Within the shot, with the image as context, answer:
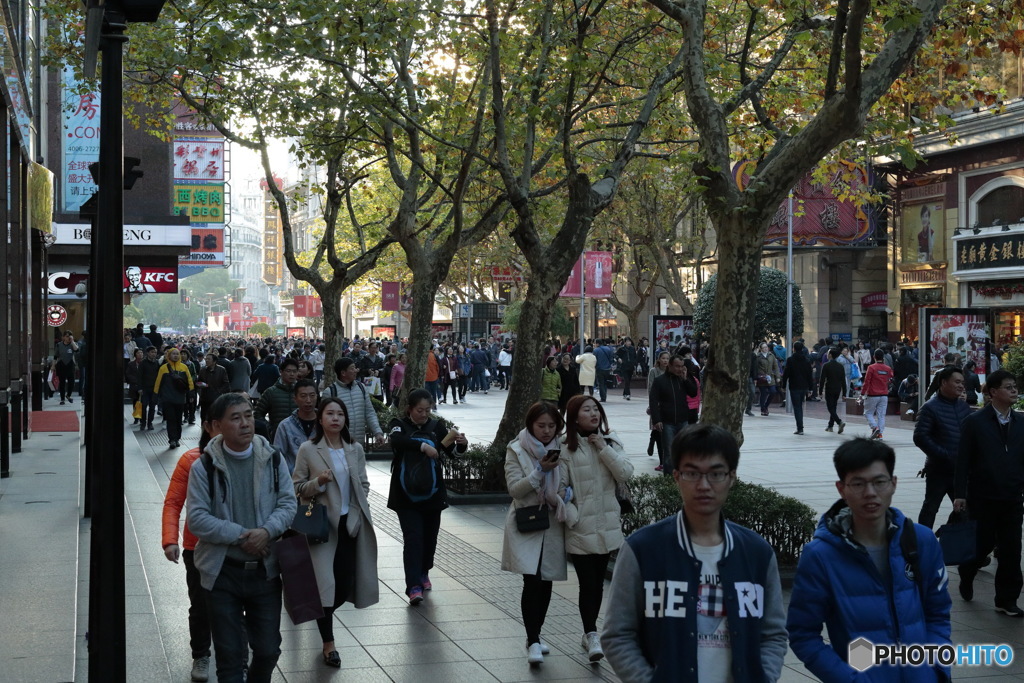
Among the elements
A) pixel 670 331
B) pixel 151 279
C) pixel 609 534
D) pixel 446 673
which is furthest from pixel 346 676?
pixel 151 279

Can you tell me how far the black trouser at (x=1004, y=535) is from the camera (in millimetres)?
8047

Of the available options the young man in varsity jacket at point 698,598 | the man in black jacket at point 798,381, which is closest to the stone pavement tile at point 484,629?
the young man in varsity jacket at point 698,598

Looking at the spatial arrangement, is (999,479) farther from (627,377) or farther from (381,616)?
(627,377)

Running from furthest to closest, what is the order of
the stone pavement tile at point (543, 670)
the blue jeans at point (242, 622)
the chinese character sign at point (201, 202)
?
the chinese character sign at point (201, 202) < the stone pavement tile at point (543, 670) < the blue jeans at point (242, 622)

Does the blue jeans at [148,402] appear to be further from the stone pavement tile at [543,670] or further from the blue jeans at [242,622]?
the blue jeans at [242,622]

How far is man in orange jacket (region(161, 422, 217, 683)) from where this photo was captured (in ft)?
19.1

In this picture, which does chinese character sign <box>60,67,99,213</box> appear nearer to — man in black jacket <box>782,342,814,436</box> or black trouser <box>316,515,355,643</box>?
man in black jacket <box>782,342,814,436</box>

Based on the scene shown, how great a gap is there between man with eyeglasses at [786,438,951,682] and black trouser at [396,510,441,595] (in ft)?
16.1

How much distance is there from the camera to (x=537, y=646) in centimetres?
687

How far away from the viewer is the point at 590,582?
6926mm

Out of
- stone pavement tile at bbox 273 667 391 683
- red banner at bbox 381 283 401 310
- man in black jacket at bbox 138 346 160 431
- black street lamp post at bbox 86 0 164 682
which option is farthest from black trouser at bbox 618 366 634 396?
black street lamp post at bbox 86 0 164 682

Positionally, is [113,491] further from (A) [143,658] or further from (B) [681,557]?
(B) [681,557]

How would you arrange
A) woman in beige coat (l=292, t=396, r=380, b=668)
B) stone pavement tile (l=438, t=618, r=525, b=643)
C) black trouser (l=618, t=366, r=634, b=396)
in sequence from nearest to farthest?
1. woman in beige coat (l=292, t=396, r=380, b=668)
2. stone pavement tile (l=438, t=618, r=525, b=643)
3. black trouser (l=618, t=366, r=634, b=396)

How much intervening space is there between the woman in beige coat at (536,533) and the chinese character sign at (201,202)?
36.1m
